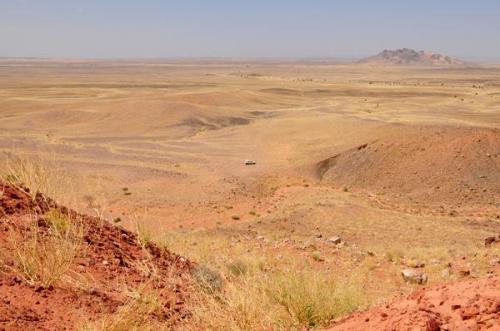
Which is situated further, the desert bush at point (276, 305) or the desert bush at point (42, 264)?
the desert bush at point (42, 264)

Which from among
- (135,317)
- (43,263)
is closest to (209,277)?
(135,317)

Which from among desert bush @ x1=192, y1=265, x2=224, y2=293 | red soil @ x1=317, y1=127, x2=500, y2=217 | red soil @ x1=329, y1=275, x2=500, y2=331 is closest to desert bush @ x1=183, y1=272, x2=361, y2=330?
desert bush @ x1=192, y1=265, x2=224, y2=293

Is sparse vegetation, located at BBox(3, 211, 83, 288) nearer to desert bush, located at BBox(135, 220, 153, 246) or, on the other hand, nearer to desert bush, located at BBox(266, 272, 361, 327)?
desert bush, located at BBox(135, 220, 153, 246)

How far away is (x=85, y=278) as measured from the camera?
17.5 feet

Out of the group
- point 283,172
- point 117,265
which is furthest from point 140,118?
point 117,265

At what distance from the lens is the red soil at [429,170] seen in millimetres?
22688

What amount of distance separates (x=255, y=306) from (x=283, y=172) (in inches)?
897

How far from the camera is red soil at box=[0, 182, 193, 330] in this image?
4.53 m

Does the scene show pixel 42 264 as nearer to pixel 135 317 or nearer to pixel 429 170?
pixel 135 317

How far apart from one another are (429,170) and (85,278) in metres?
22.6

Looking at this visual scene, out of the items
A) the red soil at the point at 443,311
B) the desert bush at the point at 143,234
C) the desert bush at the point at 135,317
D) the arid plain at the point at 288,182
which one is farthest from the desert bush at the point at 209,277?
the red soil at the point at 443,311

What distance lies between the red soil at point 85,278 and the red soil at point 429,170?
53.9 ft

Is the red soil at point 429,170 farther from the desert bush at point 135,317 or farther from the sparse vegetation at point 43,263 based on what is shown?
the sparse vegetation at point 43,263

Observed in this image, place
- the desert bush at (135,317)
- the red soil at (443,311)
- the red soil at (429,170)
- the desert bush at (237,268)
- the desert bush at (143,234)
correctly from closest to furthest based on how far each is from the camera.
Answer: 1. the red soil at (443,311)
2. the desert bush at (135,317)
3. the desert bush at (143,234)
4. the desert bush at (237,268)
5. the red soil at (429,170)
